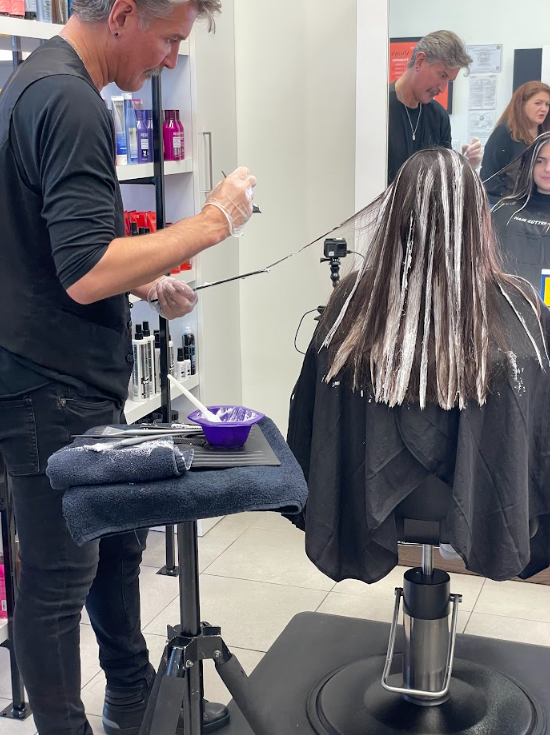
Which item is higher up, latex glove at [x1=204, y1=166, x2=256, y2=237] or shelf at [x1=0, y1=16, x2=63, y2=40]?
shelf at [x1=0, y1=16, x2=63, y2=40]

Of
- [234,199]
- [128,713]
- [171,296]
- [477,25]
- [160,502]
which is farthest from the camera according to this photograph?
[477,25]

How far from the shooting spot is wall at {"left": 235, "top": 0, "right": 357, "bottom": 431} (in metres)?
3.04

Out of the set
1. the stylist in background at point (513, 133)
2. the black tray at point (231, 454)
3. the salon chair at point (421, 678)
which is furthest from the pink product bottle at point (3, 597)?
the stylist in background at point (513, 133)

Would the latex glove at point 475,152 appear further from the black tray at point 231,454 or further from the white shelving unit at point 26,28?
the black tray at point 231,454

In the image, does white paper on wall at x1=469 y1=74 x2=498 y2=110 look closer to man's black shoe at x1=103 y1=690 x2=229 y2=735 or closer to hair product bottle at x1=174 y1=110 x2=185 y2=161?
hair product bottle at x1=174 y1=110 x2=185 y2=161

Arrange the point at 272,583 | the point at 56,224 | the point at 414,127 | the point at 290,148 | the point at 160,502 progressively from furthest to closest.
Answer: the point at 290,148
the point at 272,583
the point at 414,127
the point at 56,224
the point at 160,502

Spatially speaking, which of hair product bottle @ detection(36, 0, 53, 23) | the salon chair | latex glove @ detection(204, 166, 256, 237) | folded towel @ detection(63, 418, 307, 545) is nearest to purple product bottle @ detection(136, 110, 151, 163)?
hair product bottle @ detection(36, 0, 53, 23)

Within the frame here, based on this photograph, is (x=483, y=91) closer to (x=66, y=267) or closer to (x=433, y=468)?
(x=433, y=468)

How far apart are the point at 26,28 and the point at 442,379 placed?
122cm

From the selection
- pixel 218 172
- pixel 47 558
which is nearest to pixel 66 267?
pixel 47 558

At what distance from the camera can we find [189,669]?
141 cm

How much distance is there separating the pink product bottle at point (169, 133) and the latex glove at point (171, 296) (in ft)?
3.37

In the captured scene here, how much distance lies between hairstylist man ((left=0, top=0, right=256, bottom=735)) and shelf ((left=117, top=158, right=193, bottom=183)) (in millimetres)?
784

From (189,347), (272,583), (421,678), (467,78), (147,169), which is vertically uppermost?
(467,78)
